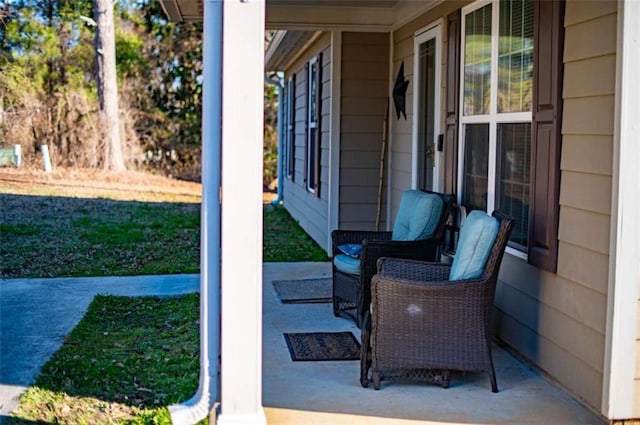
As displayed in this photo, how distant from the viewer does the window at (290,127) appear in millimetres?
12836

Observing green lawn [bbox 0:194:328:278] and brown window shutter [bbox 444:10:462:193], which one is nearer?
brown window shutter [bbox 444:10:462:193]

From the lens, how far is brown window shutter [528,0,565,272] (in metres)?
4.09

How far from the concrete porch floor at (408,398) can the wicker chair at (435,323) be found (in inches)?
4.1

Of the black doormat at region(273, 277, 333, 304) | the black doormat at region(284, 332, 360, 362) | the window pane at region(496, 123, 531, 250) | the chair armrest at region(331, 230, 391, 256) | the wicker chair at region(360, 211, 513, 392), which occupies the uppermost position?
the window pane at region(496, 123, 531, 250)

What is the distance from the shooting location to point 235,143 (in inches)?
129

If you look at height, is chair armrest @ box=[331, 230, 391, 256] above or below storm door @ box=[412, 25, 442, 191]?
below

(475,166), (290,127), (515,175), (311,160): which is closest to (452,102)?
(475,166)

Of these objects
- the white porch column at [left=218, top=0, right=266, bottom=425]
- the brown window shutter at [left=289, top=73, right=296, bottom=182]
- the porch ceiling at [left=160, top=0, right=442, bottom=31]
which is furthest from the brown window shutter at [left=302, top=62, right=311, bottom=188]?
the white porch column at [left=218, top=0, right=266, bottom=425]

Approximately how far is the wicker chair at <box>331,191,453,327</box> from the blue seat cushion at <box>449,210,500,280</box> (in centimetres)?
93

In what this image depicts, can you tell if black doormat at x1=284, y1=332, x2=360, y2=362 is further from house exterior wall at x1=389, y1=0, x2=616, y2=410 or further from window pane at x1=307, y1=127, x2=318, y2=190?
window pane at x1=307, y1=127, x2=318, y2=190

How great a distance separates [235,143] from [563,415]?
1875 millimetres

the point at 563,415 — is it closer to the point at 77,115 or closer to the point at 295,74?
the point at 295,74

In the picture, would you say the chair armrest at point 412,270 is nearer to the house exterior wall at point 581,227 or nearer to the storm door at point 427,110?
the house exterior wall at point 581,227

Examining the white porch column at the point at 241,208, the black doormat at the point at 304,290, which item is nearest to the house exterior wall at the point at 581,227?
the white porch column at the point at 241,208
